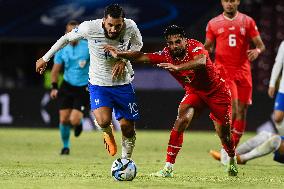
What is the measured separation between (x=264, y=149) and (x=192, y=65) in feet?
10.1

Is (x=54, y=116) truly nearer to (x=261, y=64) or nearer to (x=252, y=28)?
(x=261, y=64)

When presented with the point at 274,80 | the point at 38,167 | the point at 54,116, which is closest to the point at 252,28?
the point at 274,80

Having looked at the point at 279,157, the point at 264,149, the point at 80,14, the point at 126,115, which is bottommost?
the point at 279,157

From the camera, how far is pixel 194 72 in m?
10.6

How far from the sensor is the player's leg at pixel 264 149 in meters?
12.6

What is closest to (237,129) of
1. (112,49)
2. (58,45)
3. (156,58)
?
(156,58)

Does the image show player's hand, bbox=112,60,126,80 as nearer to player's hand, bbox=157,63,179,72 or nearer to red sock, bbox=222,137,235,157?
player's hand, bbox=157,63,179,72

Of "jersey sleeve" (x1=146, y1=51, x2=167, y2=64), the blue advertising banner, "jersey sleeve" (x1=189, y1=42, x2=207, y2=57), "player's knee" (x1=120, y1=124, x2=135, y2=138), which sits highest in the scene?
the blue advertising banner

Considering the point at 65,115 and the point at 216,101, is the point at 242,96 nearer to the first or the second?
the point at 216,101

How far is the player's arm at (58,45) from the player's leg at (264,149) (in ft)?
11.1

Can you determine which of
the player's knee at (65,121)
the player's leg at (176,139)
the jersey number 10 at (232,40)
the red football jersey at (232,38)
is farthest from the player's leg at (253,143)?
the player's knee at (65,121)

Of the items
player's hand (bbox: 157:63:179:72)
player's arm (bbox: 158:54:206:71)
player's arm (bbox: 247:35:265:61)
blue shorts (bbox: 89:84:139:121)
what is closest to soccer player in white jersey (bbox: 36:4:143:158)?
blue shorts (bbox: 89:84:139:121)

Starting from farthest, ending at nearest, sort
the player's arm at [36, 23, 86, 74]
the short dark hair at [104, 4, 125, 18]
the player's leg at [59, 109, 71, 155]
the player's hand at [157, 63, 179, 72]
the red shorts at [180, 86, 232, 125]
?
1. the player's leg at [59, 109, 71, 155]
2. the red shorts at [180, 86, 232, 125]
3. the player's arm at [36, 23, 86, 74]
4. the short dark hair at [104, 4, 125, 18]
5. the player's hand at [157, 63, 179, 72]

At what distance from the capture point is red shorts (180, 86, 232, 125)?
10.9m
